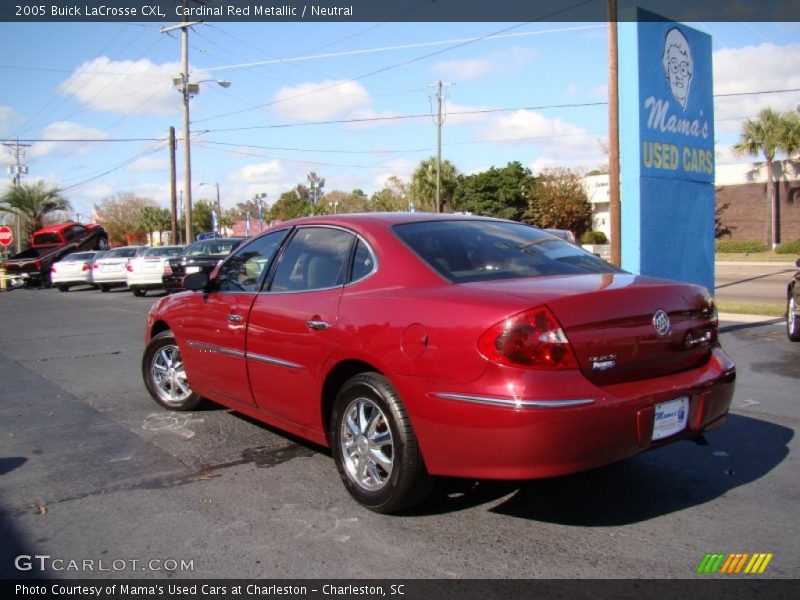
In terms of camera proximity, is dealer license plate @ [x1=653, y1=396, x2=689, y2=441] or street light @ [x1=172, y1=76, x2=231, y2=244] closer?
dealer license plate @ [x1=653, y1=396, x2=689, y2=441]

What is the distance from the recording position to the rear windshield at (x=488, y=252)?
391 centimetres

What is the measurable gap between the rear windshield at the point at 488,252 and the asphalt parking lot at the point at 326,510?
4.23 ft

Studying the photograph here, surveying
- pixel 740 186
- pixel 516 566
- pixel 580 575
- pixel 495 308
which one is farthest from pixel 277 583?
pixel 740 186

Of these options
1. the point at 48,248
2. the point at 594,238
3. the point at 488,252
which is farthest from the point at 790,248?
the point at 488,252

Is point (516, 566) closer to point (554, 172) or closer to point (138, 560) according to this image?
point (138, 560)

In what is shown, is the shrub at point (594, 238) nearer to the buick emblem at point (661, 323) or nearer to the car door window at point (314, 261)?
the car door window at point (314, 261)

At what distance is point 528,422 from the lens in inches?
123

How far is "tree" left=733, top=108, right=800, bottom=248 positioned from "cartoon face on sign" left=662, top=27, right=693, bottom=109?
35407mm

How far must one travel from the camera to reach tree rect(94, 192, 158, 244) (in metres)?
78.4

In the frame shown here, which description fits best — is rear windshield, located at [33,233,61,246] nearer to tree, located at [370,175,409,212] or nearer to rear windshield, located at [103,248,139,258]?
rear windshield, located at [103,248,139,258]

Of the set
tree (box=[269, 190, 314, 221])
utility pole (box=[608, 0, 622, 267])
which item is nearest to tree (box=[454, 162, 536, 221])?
tree (box=[269, 190, 314, 221])

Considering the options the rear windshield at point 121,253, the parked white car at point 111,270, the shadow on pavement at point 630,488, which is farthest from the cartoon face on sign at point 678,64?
the rear windshield at point 121,253

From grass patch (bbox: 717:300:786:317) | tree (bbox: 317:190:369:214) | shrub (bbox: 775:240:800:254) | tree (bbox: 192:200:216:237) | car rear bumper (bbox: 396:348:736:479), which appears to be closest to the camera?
car rear bumper (bbox: 396:348:736:479)

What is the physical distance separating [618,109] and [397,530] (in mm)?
10539
